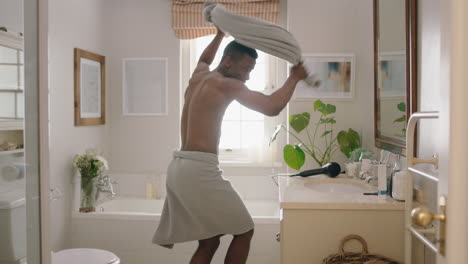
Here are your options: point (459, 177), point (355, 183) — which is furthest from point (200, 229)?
point (459, 177)

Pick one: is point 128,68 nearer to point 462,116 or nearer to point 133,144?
point 133,144

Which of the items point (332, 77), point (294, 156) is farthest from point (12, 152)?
point (332, 77)

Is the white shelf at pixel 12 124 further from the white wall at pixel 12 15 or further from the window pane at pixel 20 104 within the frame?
the white wall at pixel 12 15

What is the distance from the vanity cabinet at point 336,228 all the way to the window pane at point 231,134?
242 centimetres

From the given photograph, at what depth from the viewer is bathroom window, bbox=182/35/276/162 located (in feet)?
14.5

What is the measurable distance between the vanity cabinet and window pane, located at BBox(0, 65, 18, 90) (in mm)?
1199

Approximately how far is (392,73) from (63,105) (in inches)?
95.2

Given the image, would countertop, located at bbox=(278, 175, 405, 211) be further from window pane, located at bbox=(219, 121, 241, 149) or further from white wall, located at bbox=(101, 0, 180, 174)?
white wall, located at bbox=(101, 0, 180, 174)

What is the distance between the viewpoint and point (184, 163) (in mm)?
2346

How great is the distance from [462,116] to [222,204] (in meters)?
1.56

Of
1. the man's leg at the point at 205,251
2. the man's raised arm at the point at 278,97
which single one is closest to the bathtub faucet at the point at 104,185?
the man's leg at the point at 205,251

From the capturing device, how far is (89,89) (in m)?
4.18

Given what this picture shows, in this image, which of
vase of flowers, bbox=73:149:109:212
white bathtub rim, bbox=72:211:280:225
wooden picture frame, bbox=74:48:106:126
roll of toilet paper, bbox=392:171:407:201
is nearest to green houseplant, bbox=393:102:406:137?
roll of toilet paper, bbox=392:171:407:201

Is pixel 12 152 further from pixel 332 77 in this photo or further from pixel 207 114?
pixel 332 77
